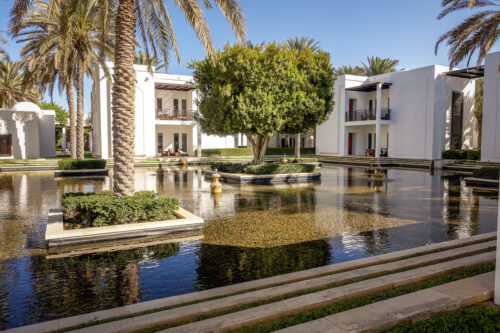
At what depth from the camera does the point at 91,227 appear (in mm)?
7773

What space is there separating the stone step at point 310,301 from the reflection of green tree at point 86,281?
114cm

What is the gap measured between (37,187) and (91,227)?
9913 millimetres

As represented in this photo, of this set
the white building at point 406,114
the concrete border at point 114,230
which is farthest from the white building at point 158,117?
the concrete border at point 114,230

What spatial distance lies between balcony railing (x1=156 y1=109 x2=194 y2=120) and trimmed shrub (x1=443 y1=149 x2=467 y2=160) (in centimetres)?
2165

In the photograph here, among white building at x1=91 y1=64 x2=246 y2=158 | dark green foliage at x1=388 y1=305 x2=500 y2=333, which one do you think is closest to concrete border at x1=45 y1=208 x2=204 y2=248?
dark green foliage at x1=388 y1=305 x2=500 y2=333

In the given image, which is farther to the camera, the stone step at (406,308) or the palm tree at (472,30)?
the palm tree at (472,30)

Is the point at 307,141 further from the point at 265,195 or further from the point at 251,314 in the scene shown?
the point at 251,314

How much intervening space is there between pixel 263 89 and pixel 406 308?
48.5 feet

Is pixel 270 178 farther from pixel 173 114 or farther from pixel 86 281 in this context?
pixel 173 114

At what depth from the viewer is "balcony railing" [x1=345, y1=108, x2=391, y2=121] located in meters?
33.1

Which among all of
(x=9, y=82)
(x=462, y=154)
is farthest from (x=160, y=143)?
(x=462, y=154)

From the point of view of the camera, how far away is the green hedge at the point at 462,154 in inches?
1066

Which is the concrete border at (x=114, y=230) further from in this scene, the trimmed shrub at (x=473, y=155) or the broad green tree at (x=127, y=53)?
the trimmed shrub at (x=473, y=155)

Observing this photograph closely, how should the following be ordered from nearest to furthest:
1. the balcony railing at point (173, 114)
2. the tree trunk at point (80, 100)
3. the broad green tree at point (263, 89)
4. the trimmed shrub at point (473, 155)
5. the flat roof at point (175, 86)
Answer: the broad green tree at point (263, 89) → the tree trunk at point (80, 100) → the trimmed shrub at point (473, 155) → the flat roof at point (175, 86) → the balcony railing at point (173, 114)
